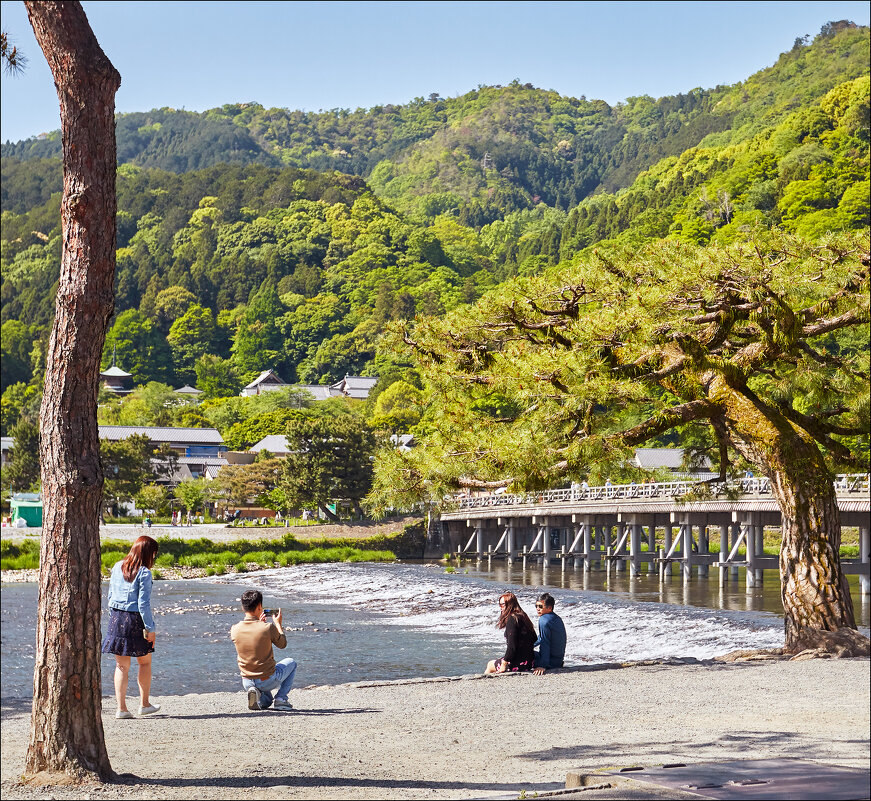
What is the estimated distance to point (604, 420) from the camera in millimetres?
11352

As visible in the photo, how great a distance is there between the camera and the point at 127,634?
25.5 ft

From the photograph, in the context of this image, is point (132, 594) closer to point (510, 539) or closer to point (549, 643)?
point (549, 643)

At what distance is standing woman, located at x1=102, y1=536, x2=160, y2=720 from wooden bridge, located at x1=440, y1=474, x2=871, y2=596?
9.11 metres

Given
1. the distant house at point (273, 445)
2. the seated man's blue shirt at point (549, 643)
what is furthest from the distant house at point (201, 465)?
the seated man's blue shirt at point (549, 643)

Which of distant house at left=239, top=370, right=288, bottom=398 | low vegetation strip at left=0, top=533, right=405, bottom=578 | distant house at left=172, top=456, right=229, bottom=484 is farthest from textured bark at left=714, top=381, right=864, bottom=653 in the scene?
distant house at left=239, top=370, right=288, bottom=398

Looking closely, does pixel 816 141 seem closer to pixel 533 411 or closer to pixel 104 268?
pixel 533 411

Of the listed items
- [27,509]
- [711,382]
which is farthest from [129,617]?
[27,509]

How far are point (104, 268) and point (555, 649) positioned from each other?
Answer: 20.8 ft

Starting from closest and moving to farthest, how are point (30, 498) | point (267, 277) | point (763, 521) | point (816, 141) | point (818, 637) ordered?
1. point (818, 637)
2. point (763, 521)
3. point (30, 498)
4. point (816, 141)
5. point (267, 277)

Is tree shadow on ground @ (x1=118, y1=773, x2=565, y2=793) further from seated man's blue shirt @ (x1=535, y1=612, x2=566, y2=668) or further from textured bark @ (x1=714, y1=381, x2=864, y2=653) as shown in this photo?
textured bark @ (x1=714, y1=381, x2=864, y2=653)

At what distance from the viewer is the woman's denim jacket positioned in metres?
7.62

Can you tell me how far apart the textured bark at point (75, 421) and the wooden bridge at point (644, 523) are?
10.5 m

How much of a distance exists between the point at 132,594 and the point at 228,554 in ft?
118

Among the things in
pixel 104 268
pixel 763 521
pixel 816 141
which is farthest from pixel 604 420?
pixel 816 141
